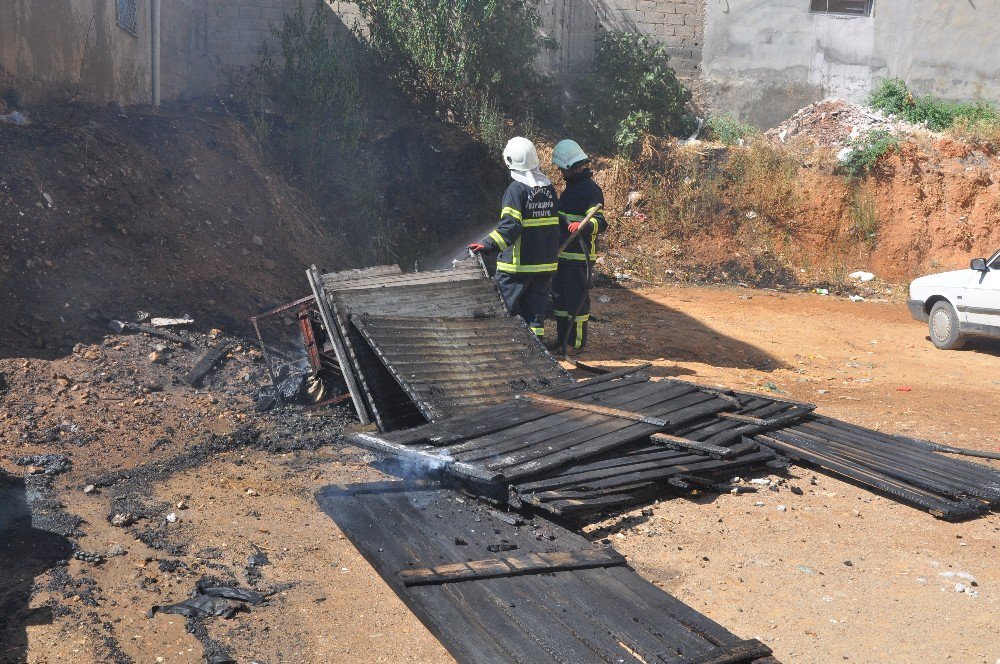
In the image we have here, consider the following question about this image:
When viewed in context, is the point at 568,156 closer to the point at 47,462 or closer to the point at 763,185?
the point at 47,462

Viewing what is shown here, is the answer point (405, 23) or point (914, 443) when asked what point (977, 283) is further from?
point (405, 23)

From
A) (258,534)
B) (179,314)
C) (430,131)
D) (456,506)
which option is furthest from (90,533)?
(430,131)

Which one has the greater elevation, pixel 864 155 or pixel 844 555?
pixel 864 155

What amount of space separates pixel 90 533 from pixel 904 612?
150 inches

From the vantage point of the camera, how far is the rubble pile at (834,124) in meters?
15.9

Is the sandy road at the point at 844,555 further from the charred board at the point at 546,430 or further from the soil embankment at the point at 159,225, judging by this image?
the soil embankment at the point at 159,225

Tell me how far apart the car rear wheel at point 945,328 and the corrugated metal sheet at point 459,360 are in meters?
5.87

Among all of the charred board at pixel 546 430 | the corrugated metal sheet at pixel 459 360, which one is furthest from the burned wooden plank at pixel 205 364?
the charred board at pixel 546 430

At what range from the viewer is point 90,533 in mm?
4074

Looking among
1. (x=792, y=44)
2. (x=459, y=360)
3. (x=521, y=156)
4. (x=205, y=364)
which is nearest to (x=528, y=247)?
(x=521, y=156)

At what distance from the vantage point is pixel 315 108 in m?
11.3

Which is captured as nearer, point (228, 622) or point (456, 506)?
point (228, 622)

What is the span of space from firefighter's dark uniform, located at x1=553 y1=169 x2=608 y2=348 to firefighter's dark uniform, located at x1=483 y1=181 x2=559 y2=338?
25.2 inches

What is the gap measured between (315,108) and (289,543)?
27.5 feet
